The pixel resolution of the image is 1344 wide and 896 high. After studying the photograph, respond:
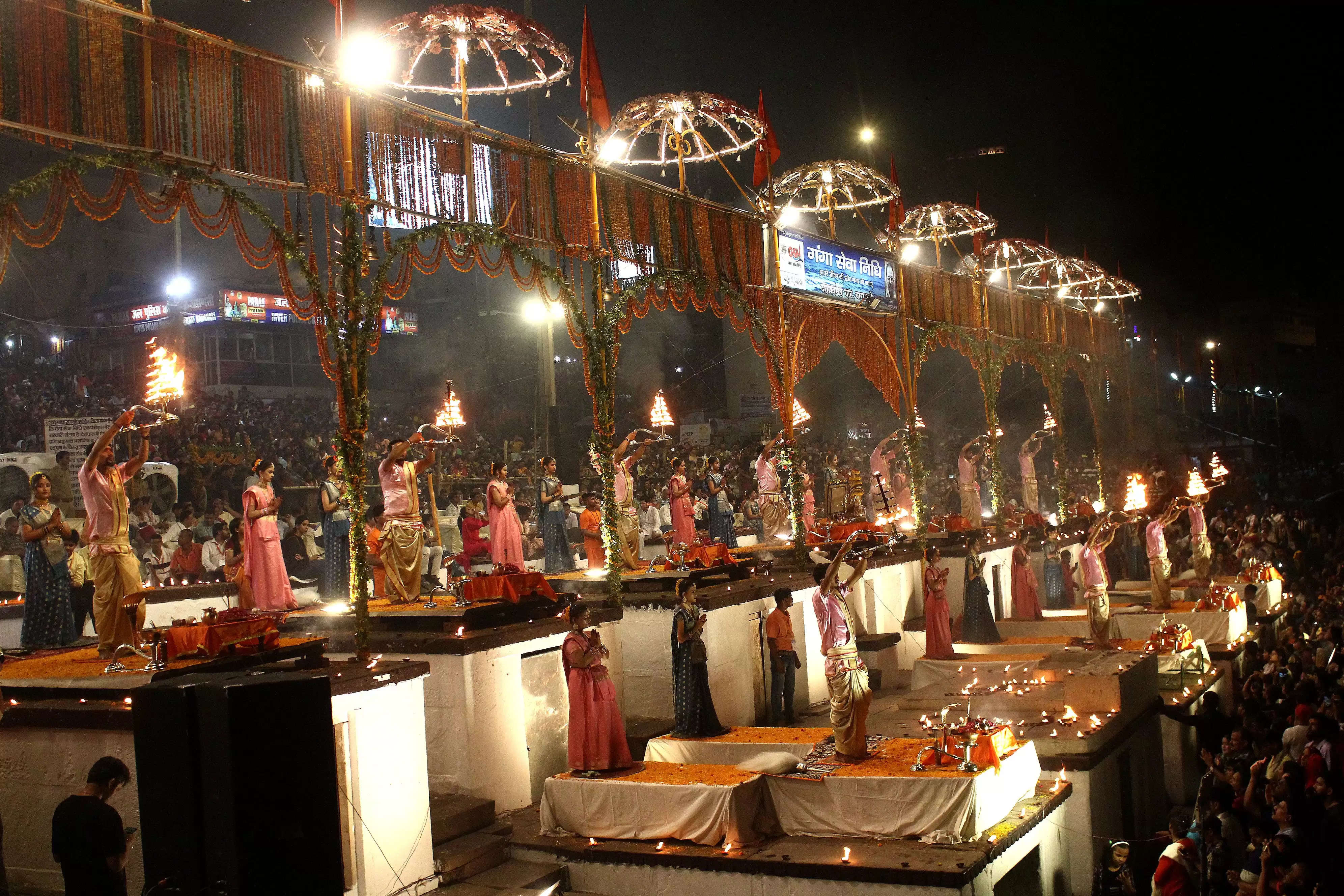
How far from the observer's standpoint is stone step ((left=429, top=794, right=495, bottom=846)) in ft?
29.9

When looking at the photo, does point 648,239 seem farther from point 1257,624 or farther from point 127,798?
point 1257,624

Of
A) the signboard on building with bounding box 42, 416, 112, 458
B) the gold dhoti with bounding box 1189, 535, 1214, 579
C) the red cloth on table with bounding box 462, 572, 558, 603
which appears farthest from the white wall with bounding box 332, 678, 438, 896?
the gold dhoti with bounding box 1189, 535, 1214, 579

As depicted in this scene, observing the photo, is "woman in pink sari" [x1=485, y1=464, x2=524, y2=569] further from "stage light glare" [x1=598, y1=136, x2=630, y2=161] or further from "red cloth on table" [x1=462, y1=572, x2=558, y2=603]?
"stage light glare" [x1=598, y1=136, x2=630, y2=161]

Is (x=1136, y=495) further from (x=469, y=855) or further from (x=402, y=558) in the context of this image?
(x=469, y=855)

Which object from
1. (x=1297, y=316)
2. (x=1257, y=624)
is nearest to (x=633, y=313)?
(x=1257, y=624)

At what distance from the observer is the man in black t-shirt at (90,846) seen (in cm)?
549

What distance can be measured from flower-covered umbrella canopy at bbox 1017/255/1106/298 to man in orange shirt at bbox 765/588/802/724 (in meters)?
15.4

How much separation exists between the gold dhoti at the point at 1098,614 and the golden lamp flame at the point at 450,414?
30.6ft

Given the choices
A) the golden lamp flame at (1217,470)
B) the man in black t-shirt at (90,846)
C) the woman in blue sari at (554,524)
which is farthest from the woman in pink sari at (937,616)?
the man in black t-shirt at (90,846)

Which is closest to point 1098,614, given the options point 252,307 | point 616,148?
point 616,148

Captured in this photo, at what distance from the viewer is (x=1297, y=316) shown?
46594mm

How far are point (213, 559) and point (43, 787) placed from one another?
7087 mm

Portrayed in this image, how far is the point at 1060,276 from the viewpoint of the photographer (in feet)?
85.3

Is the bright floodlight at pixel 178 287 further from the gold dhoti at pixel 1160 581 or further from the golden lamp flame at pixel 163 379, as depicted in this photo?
the gold dhoti at pixel 1160 581
